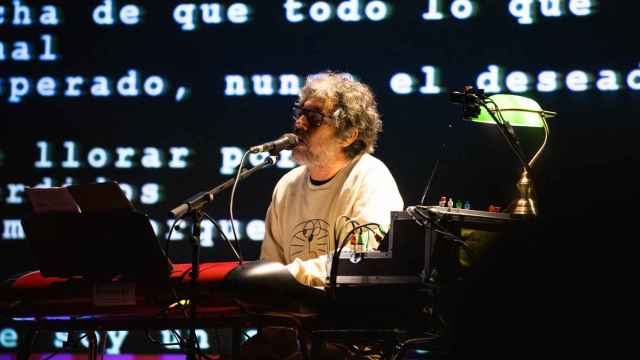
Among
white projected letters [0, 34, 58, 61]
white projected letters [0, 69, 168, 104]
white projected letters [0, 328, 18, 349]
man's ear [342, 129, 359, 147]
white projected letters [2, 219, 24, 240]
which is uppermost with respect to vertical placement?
white projected letters [0, 34, 58, 61]

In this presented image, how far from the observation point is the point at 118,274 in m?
2.26

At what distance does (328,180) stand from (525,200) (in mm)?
962

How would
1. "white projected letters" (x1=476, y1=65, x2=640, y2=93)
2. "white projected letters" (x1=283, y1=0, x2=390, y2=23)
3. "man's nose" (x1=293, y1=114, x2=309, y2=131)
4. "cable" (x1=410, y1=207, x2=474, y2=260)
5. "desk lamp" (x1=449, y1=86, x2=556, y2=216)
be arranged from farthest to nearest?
"white projected letters" (x1=283, y1=0, x2=390, y2=23), "white projected letters" (x1=476, y1=65, x2=640, y2=93), "man's nose" (x1=293, y1=114, x2=309, y2=131), "desk lamp" (x1=449, y1=86, x2=556, y2=216), "cable" (x1=410, y1=207, x2=474, y2=260)

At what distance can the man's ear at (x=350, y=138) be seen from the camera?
357 cm

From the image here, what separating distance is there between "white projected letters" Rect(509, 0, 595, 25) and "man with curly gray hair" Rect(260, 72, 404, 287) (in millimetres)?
1264

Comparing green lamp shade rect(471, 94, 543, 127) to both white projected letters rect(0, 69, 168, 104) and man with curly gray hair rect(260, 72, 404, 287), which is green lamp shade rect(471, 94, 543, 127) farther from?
white projected letters rect(0, 69, 168, 104)

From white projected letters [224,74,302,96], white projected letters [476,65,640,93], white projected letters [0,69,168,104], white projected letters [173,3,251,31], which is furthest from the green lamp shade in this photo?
white projected letters [0,69,168,104]

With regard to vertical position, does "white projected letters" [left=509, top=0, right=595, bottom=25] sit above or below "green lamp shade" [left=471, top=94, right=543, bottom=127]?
above

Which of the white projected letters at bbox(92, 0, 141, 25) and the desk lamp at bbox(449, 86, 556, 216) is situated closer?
the desk lamp at bbox(449, 86, 556, 216)

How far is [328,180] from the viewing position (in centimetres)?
346

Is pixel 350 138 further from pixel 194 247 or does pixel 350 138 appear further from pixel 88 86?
pixel 88 86

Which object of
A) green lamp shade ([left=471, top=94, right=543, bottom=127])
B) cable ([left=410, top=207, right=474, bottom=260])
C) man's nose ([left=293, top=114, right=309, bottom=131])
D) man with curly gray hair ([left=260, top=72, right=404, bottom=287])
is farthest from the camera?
man's nose ([left=293, top=114, right=309, bottom=131])

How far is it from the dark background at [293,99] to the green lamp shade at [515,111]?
1040 mm

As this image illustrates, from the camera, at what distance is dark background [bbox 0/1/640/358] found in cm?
441
